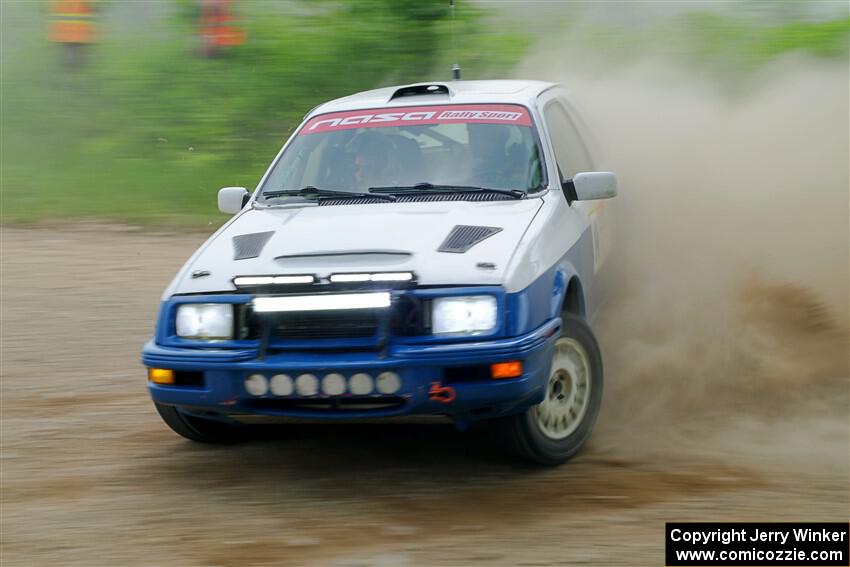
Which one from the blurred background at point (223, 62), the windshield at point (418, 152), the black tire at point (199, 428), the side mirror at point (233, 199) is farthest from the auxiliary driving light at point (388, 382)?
the blurred background at point (223, 62)

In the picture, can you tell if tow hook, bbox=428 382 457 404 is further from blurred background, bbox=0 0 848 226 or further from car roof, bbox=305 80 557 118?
blurred background, bbox=0 0 848 226

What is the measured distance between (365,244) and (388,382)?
0.73 metres

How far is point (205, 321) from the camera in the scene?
16.6ft

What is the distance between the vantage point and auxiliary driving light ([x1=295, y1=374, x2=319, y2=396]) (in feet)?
15.8

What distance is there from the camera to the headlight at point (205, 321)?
5008 millimetres

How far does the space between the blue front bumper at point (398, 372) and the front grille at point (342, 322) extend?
79 mm

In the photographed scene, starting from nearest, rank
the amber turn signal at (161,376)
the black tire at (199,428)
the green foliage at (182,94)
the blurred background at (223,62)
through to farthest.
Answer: the amber turn signal at (161,376), the black tire at (199,428), the green foliage at (182,94), the blurred background at (223,62)

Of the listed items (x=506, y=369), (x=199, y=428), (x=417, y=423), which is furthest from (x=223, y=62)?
(x=506, y=369)

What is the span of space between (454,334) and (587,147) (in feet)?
9.59

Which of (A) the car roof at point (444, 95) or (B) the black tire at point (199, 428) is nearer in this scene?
(B) the black tire at point (199, 428)

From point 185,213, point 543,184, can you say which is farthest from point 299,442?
point 185,213

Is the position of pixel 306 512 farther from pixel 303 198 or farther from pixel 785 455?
pixel 785 455

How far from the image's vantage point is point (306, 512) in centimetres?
485

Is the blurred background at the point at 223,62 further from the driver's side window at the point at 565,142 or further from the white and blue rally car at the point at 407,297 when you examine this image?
the white and blue rally car at the point at 407,297
